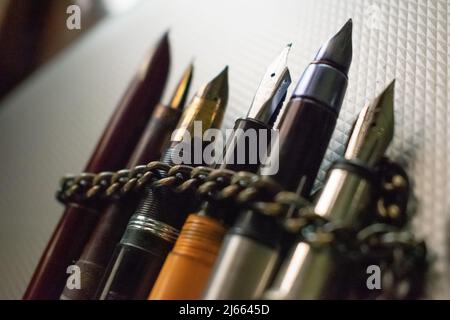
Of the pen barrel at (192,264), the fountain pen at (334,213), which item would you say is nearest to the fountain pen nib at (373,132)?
the fountain pen at (334,213)

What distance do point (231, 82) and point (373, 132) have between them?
0.21 metres

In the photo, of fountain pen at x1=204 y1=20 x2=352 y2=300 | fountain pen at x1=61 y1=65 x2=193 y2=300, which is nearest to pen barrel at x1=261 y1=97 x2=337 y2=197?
fountain pen at x1=204 y1=20 x2=352 y2=300

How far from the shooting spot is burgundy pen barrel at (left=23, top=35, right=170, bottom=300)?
1.44 ft

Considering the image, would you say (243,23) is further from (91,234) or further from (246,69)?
(91,234)

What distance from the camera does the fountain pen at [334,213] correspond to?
11.4 inches

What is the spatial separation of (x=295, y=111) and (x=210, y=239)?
98 millimetres

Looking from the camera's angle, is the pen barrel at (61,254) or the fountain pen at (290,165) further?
the pen barrel at (61,254)

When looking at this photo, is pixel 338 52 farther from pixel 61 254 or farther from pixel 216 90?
pixel 61 254

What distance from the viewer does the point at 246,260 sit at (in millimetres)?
297

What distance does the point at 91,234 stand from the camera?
438mm

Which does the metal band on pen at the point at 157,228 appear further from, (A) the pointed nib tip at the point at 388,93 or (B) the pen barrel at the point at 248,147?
(A) the pointed nib tip at the point at 388,93

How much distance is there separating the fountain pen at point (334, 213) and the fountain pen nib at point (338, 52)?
0.04 meters

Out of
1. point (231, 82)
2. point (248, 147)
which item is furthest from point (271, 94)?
point (231, 82)

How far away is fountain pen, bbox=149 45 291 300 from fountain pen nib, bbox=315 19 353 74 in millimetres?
54
